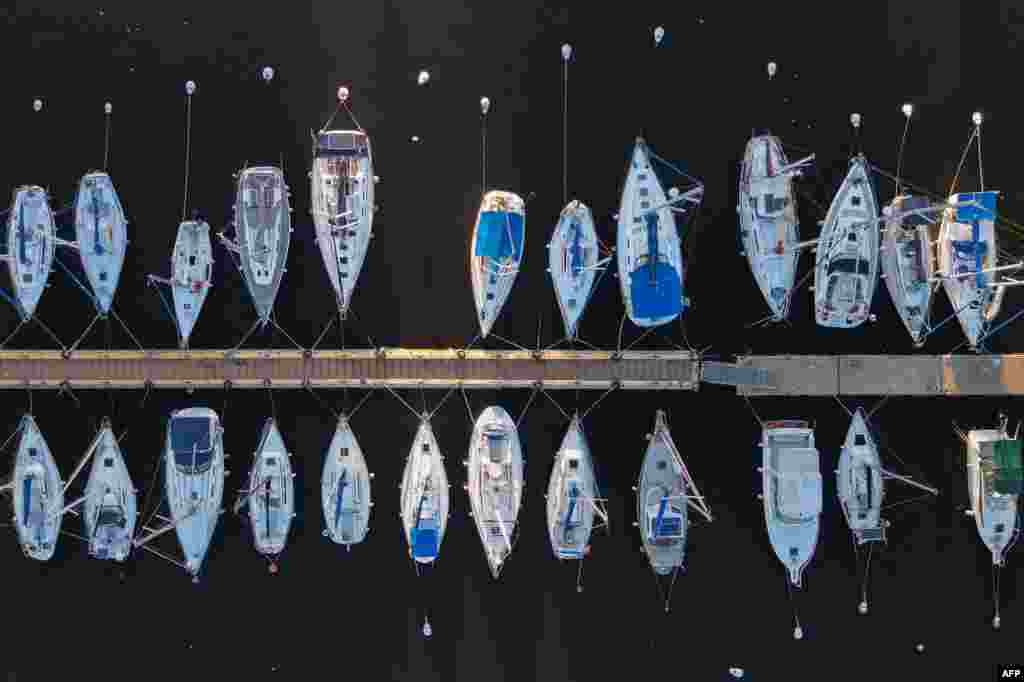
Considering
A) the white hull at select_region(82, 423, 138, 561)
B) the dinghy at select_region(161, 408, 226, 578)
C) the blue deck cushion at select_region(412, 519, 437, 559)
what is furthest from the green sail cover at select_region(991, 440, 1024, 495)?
the white hull at select_region(82, 423, 138, 561)

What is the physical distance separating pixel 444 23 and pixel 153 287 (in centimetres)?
654

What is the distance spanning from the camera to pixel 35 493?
1004 centimetres

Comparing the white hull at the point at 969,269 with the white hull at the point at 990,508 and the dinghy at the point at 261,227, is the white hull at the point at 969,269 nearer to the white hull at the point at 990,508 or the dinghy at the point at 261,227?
the white hull at the point at 990,508

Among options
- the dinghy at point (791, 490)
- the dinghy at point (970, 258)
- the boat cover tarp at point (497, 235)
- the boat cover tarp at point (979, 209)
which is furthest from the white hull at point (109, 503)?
the boat cover tarp at point (979, 209)

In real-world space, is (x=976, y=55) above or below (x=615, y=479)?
above

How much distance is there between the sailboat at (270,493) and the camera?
1010cm

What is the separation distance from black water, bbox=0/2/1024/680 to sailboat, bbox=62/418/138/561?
1.38 ft

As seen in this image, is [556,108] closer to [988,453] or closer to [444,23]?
[444,23]

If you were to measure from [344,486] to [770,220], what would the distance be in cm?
801

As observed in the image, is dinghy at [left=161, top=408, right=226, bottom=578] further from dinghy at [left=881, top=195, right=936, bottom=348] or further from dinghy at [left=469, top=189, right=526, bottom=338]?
dinghy at [left=881, top=195, right=936, bottom=348]

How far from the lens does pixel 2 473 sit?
1040 cm

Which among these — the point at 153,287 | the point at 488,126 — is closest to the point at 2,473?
the point at 153,287

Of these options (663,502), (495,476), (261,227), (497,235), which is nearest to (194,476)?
(261,227)

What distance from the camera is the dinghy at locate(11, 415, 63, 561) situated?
33.0 ft
